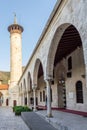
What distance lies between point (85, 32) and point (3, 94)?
146 ft

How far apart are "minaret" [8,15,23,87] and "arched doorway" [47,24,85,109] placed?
2470 centimetres

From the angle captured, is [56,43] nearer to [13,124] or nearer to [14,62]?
[13,124]

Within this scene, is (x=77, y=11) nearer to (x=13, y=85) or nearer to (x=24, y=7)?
(x=24, y=7)

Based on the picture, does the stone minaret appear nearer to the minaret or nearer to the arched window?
the minaret

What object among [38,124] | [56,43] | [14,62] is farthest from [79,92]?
[14,62]

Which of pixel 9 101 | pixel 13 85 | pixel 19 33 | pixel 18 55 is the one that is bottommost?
pixel 9 101

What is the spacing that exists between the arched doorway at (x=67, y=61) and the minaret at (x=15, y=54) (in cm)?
2470

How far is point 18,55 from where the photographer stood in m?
44.7

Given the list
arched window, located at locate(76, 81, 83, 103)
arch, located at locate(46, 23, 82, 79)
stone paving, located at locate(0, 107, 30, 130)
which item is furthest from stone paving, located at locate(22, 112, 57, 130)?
arched window, located at locate(76, 81, 83, 103)

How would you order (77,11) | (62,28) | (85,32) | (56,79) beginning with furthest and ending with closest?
(56,79) → (62,28) → (77,11) → (85,32)

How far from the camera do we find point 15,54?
4441cm

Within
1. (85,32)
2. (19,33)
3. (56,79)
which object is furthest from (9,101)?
(85,32)

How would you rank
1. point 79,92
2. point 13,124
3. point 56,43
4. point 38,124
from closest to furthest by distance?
point 38,124 < point 56,43 < point 13,124 < point 79,92

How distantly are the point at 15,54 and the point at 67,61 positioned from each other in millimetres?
28100
